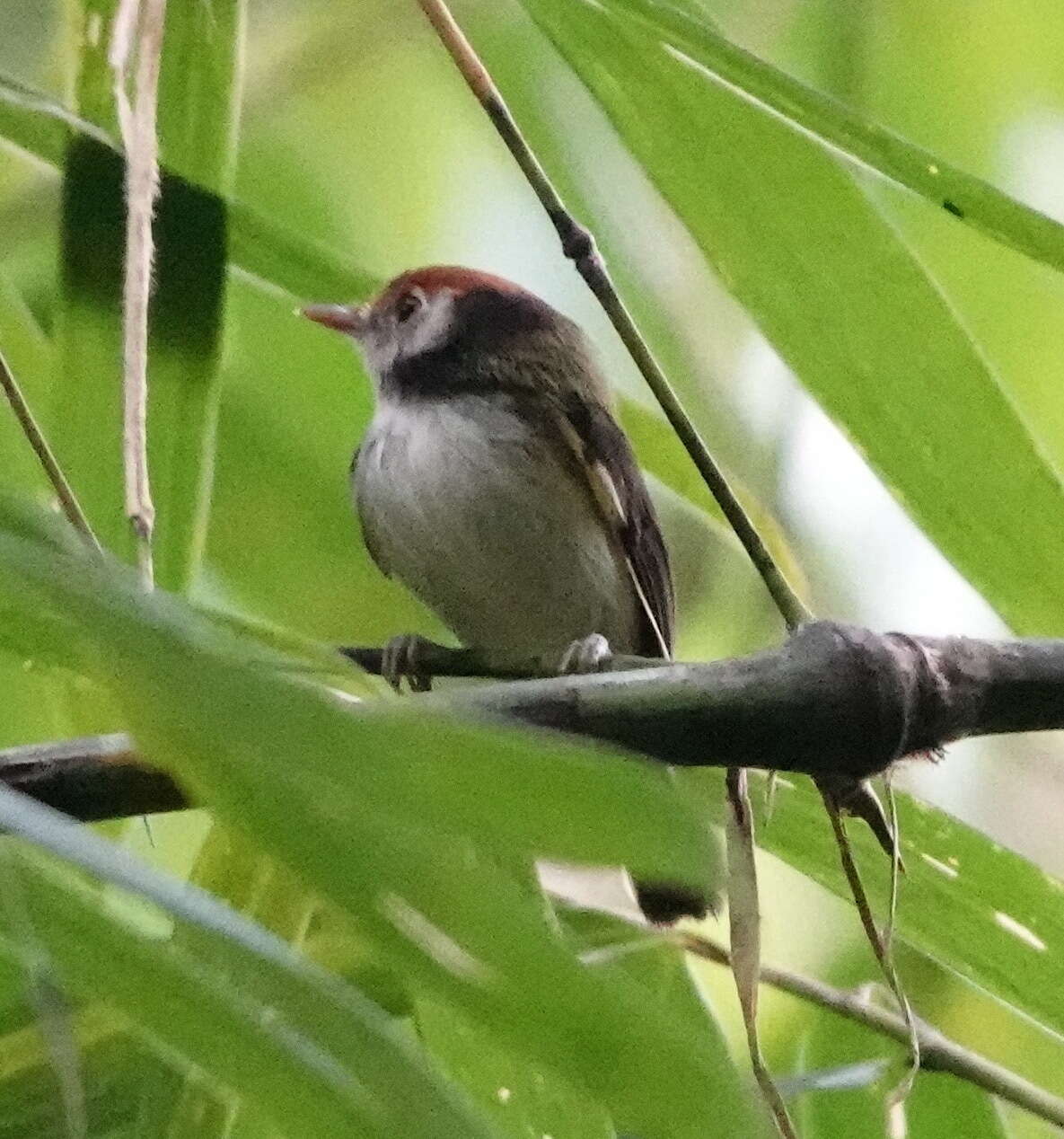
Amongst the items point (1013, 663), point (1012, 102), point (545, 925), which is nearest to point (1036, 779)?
point (1012, 102)

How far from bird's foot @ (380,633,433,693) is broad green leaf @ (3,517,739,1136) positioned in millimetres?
593

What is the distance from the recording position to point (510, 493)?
1.08 m

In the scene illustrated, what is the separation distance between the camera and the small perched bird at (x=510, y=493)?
1.09m

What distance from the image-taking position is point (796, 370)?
2.52ft

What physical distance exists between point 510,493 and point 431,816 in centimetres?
86

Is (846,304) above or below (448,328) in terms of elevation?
above

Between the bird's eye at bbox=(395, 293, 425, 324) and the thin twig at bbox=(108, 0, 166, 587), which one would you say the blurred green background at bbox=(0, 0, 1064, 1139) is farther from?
the thin twig at bbox=(108, 0, 166, 587)

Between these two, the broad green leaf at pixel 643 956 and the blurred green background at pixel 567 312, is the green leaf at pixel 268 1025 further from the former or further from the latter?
the blurred green background at pixel 567 312

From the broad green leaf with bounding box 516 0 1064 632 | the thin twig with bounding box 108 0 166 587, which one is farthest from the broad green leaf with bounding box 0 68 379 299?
the broad green leaf with bounding box 516 0 1064 632

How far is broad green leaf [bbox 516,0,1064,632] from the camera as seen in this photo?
73 centimetres

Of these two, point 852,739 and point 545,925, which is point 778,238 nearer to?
point 852,739

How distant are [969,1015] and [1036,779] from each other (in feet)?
1.36

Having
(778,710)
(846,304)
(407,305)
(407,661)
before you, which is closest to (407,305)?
(407,305)

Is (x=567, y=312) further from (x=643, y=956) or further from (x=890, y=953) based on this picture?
(x=890, y=953)
